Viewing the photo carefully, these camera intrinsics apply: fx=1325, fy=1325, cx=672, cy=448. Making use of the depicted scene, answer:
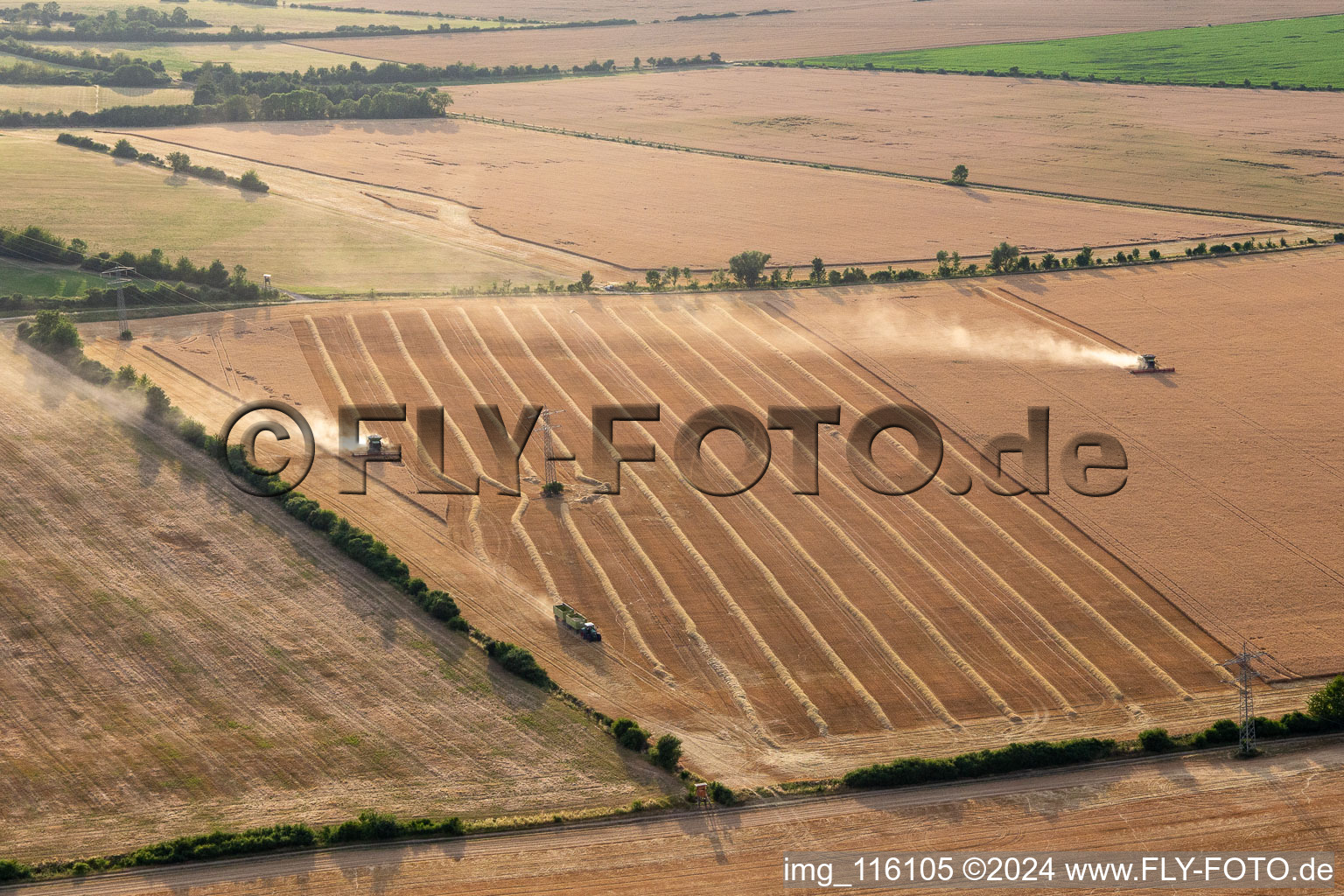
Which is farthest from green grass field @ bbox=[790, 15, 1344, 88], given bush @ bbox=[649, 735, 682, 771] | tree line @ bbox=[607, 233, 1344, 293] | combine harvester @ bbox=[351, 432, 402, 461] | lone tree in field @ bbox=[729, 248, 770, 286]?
bush @ bbox=[649, 735, 682, 771]

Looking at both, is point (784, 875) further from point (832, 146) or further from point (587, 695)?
point (832, 146)

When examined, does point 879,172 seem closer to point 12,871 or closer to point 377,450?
point 377,450

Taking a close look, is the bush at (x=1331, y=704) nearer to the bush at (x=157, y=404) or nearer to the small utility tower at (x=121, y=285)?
the bush at (x=157, y=404)

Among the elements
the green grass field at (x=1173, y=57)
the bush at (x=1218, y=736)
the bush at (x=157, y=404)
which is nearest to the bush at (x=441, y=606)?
the bush at (x=157, y=404)

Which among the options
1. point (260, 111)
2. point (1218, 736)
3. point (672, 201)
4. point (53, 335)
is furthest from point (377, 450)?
point (260, 111)

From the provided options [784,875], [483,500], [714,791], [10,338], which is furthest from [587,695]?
[10,338]

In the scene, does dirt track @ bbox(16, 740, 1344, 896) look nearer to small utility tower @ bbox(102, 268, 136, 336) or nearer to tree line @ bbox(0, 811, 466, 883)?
tree line @ bbox(0, 811, 466, 883)
